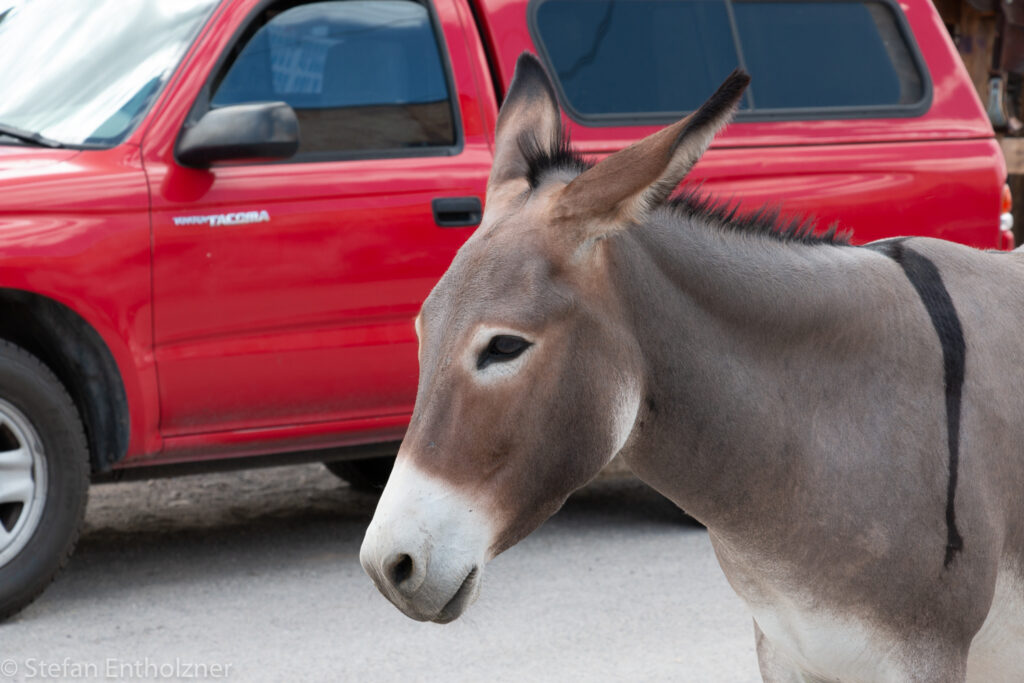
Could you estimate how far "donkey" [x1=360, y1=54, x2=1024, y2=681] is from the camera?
A: 2.29 m

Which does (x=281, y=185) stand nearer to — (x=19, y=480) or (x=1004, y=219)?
(x=19, y=480)

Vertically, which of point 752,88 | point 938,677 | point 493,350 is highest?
point 493,350

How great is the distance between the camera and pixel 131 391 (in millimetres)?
4793

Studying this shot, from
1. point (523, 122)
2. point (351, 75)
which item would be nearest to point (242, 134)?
point (351, 75)

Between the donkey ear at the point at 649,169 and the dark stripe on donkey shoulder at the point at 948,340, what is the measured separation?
0.65 meters

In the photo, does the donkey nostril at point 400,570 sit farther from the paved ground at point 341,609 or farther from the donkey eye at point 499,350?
the paved ground at point 341,609

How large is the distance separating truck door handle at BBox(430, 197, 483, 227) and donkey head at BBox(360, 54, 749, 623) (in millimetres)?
2768

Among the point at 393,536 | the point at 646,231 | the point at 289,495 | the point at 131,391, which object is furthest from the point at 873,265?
the point at 289,495

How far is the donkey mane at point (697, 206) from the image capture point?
2.59 metres

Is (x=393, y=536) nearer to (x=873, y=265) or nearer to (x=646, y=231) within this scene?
(x=646, y=231)

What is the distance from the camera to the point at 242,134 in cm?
472

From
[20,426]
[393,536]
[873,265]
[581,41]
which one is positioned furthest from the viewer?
[581,41]

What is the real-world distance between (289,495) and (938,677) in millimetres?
4809

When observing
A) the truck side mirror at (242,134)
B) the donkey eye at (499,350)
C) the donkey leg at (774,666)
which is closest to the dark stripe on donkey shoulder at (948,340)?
the donkey leg at (774,666)
